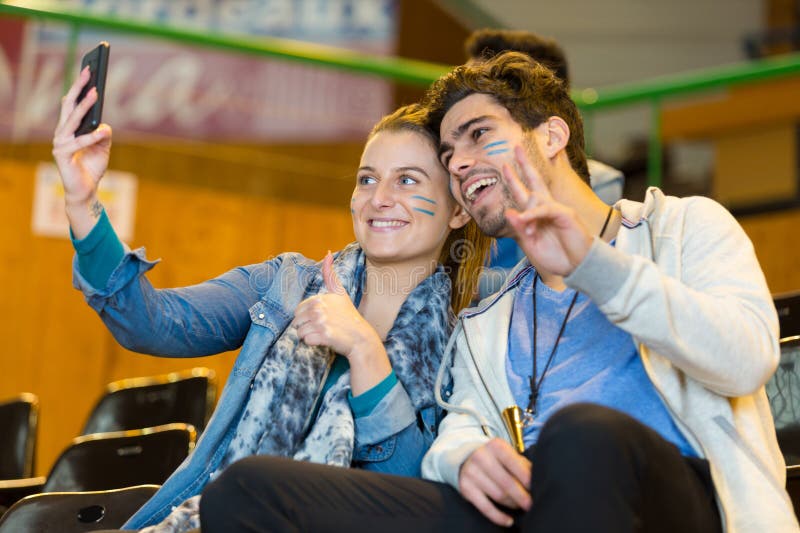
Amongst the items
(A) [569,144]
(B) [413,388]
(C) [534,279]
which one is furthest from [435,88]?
(B) [413,388]

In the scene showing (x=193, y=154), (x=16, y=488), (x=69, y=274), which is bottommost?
(x=16, y=488)

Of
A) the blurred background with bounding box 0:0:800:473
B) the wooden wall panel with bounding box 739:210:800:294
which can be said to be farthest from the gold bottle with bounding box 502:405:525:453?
the wooden wall panel with bounding box 739:210:800:294

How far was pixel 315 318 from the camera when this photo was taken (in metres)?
1.68

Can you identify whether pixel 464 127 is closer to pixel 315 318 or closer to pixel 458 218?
pixel 458 218

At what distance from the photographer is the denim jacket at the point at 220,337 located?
1651 mm

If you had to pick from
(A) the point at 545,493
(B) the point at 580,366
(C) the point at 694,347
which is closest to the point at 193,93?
Answer: (B) the point at 580,366

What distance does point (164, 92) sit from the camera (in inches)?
151

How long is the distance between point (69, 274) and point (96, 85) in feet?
7.53

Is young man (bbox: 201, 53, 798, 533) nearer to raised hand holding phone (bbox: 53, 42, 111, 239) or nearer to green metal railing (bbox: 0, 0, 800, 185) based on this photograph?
raised hand holding phone (bbox: 53, 42, 111, 239)

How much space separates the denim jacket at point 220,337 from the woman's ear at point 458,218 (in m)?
0.25

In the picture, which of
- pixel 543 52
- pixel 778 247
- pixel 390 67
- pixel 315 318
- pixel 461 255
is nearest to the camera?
pixel 315 318

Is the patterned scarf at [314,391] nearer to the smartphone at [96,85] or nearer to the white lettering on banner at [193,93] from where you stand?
the smartphone at [96,85]

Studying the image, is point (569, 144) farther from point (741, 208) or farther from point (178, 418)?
point (741, 208)

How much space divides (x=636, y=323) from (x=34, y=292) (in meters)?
2.96
